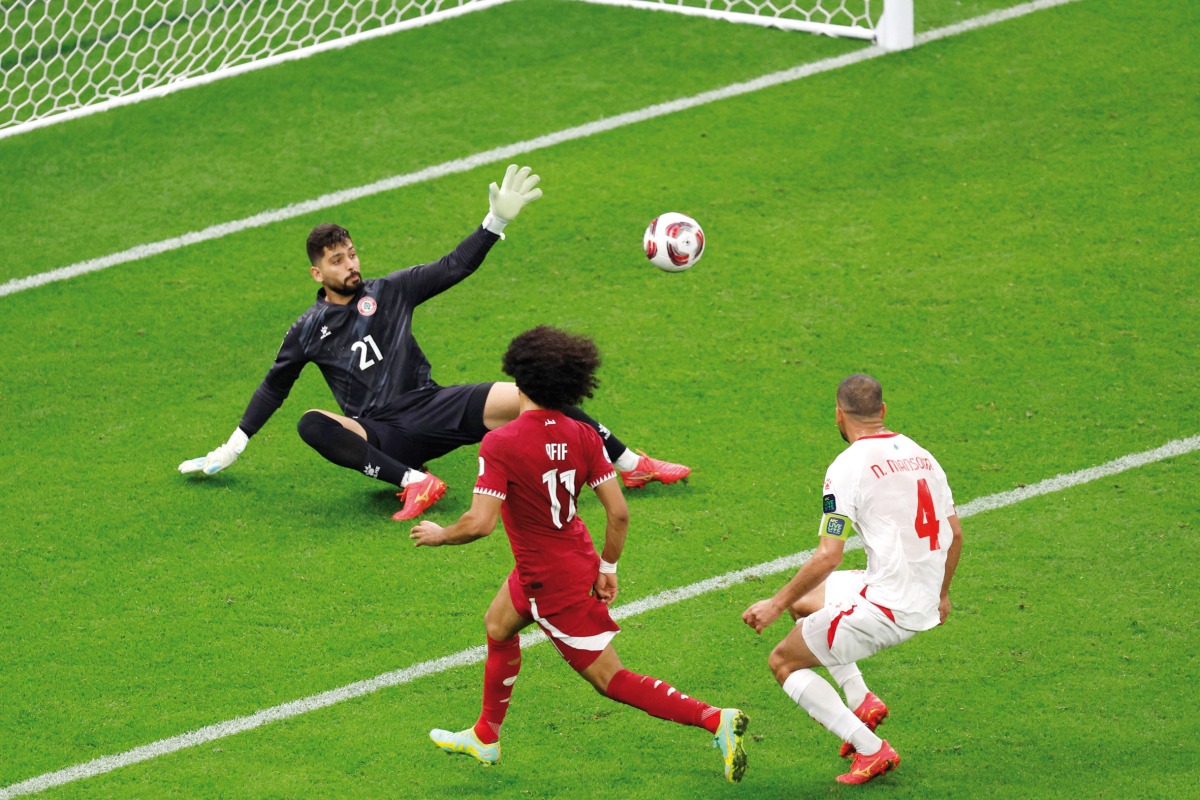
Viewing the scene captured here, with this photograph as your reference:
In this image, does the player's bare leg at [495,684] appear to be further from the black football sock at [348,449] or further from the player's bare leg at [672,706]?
the black football sock at [348,449]

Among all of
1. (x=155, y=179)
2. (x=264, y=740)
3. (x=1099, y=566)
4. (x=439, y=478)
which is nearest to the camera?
(x=264, y=740)

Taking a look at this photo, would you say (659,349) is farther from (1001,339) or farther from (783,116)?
(783,116)

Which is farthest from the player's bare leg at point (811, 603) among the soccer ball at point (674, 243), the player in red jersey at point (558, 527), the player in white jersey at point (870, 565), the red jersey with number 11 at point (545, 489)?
the soccer ball at point (674, 243)

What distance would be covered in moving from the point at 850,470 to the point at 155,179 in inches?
276

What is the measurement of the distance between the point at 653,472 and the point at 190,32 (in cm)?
656

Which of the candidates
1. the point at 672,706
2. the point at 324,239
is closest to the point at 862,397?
the point at 672,706

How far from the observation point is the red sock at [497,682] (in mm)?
5637

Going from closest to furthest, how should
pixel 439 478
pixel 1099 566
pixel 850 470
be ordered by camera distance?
1. pixel 850 470
2. pixel 1099 566
3. pixel 439 478

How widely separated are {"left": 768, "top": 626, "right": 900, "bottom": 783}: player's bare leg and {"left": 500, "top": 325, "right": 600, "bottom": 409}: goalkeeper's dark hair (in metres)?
1.22

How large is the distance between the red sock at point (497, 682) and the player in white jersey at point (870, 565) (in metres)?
0.94

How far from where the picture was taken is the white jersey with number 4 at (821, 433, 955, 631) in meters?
5.27

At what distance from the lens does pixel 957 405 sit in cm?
808

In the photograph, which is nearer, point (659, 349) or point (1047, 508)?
point (1047, 508)

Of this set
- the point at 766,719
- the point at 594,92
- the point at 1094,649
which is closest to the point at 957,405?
the point at 1094,649
